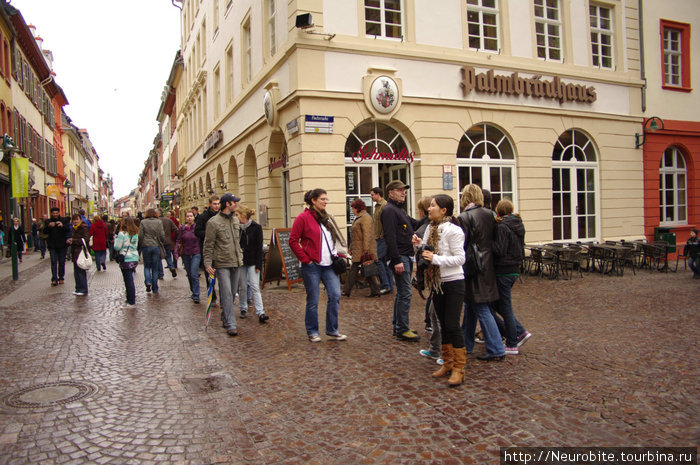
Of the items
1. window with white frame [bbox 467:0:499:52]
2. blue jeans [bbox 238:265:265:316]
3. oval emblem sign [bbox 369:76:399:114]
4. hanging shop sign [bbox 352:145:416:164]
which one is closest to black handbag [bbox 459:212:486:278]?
blue jeans [bbox 238:265:265:316]

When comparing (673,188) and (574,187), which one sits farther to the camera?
(673,188)

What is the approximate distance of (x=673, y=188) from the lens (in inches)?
699

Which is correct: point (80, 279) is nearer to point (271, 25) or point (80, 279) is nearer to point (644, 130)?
point (271, 25)

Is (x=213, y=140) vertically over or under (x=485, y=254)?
over

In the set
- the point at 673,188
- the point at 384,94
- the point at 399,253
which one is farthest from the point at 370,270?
the point at 673,188

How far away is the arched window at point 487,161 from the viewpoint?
1414 centimetres

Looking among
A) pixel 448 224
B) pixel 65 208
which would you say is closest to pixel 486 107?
pixel 448 224

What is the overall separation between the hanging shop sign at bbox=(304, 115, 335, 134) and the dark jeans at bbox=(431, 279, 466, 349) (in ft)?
26.0

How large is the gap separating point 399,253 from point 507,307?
1.72 m

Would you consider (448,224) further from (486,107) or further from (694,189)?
(694,189)

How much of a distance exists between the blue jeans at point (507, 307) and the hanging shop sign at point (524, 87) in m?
9.21

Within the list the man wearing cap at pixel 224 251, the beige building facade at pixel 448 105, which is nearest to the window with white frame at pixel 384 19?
the beige building facade at pixel 448 105

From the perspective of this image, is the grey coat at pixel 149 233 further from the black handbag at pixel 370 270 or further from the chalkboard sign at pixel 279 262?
the black handbag at pixel 370 270

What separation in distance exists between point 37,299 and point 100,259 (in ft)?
20.4
